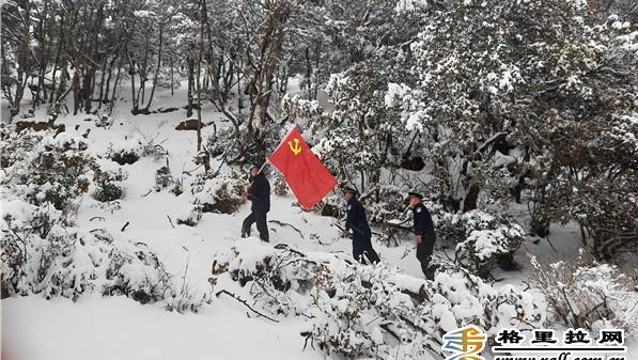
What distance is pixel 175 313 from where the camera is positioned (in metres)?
5.00

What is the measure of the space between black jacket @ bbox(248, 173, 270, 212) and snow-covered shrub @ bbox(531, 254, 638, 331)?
5.32m

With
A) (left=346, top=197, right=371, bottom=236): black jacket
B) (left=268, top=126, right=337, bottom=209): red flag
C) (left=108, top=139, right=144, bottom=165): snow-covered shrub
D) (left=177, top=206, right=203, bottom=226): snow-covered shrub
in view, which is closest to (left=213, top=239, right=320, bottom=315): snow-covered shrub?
(left=268, top=126, right=337, bottom=209): red flag

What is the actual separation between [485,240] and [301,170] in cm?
388

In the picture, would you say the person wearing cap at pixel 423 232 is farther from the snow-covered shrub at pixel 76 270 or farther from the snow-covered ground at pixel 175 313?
the snow-covered shrub at pixel 76 270

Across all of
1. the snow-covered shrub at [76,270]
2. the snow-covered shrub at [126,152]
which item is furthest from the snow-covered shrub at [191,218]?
the snow-covered shrub at [126,152]

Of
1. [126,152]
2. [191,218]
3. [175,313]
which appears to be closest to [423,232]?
[175,313]

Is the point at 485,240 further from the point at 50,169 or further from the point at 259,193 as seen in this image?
the point at 50,169

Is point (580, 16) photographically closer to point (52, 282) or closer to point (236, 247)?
point (236, 247)

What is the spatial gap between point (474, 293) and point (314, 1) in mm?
16871

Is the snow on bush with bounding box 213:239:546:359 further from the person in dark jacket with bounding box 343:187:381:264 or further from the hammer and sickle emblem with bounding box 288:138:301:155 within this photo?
the hammer and sickle emblem with bounding box 288:138:301:155

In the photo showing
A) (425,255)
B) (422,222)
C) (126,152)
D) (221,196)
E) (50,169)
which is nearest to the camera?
(422,222)

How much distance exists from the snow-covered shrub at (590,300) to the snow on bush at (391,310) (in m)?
0.28

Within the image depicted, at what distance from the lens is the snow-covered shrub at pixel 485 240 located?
9.49 metres

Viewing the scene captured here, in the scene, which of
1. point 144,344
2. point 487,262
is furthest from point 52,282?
point 487,262
